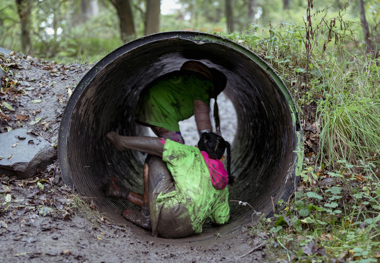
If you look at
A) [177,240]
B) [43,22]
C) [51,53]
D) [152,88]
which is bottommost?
[177,240]

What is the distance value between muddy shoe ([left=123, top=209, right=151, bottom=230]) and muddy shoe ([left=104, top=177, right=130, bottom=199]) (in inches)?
17.8

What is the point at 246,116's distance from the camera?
21.5 ft

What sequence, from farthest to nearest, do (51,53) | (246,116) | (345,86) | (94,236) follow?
(51,53), (246,116), (345,86), (94,236)

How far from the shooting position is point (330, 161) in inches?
148

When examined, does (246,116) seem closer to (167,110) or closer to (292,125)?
(167,110)

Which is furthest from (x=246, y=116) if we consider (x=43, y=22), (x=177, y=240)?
(x=43, y=22)

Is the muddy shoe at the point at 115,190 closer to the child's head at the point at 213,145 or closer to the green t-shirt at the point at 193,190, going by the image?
the green t-shirt at the point at 193,190

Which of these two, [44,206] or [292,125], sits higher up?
[292,125]

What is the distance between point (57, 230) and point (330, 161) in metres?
3.05

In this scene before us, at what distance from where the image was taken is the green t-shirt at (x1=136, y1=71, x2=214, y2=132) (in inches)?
194

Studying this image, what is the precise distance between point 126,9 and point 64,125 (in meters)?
7.14

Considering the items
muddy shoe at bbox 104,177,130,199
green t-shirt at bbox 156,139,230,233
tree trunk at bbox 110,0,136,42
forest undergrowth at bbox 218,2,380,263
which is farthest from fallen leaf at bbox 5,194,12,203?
tree trunk at bbox 110,0,136,42

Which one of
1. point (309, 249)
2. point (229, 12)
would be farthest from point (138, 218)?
point (229, 12)

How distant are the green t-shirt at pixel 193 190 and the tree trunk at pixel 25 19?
687 cm
